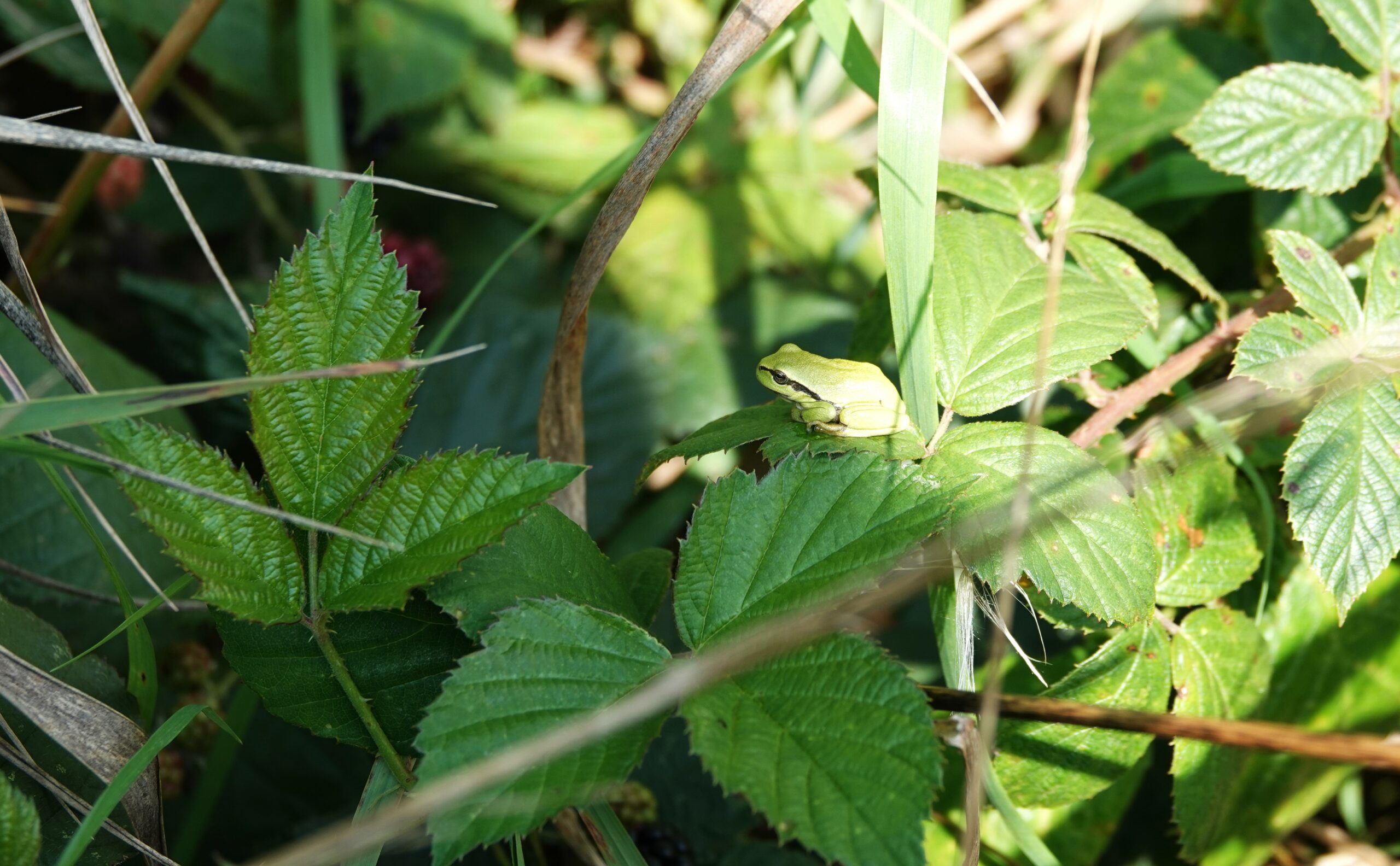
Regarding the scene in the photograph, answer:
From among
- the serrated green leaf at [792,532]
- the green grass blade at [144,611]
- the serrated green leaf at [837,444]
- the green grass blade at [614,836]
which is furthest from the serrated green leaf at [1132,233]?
the green grass blade at [144,611]

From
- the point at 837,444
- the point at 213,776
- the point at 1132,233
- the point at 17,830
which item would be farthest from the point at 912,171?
the point at 213,776

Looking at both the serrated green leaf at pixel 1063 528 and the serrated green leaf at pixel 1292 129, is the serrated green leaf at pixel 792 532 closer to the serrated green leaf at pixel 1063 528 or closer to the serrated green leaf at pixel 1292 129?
the serrated green leaf at pixel 1063 528

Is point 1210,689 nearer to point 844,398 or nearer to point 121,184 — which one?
point 844,398

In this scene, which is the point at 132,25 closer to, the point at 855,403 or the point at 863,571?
the point at 855,403

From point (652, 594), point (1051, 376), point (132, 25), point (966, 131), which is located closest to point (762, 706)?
point (652, 594)

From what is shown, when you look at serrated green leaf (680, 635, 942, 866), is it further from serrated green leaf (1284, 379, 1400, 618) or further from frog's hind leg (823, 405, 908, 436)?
serrated green leaf (1284, 379, 1400, 618)

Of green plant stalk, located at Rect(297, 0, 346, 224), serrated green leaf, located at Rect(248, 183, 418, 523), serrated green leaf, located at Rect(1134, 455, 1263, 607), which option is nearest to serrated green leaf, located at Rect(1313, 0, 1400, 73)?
serrated green leaf, located at Rect(1134, 455, 1263, 607)

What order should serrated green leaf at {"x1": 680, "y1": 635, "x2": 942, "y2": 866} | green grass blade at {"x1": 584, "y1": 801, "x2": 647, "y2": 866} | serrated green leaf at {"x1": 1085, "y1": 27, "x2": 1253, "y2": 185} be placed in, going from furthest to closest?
serrated green leaf at {"x1": 1085, "y1": 27, "x2": 1253, "y2": 185}, green grass blade at {"x1": 584, "y1": 801, "x2": 647, "y2": 866}, serrated green leaf at {"x1": 680, "y1": 635, "x2": 942, "y2": 866}
